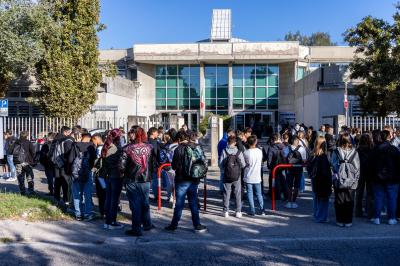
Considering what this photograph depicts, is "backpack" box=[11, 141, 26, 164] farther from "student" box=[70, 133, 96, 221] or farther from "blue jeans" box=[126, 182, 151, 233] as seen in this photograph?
"blue jeans" box=[126, 182, 151, 233]

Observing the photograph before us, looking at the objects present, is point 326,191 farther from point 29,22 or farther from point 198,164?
point 29,22


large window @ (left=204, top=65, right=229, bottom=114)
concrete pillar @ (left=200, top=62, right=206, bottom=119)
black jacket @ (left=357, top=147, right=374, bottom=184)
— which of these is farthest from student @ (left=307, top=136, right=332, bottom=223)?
large window @ (left=204, top=65, right=229, bottom=114)

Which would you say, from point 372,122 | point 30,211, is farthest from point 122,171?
point 372,122

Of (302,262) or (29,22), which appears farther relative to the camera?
(29,22)

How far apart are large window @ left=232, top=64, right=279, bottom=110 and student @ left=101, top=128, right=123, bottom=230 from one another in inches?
1276

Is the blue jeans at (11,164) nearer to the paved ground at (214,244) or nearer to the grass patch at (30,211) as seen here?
the grass patch at (30,211)

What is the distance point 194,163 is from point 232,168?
1.22 m

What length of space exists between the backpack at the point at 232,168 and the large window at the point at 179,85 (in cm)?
3184

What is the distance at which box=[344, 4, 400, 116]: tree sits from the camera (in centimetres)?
1894

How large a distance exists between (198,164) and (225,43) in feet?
104

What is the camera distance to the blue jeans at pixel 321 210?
8531 mm

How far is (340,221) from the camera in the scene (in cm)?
830

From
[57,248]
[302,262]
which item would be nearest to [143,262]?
[57,248]

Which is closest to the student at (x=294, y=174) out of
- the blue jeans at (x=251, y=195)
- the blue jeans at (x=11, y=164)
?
the blue jeans at (x=251, y=195)
